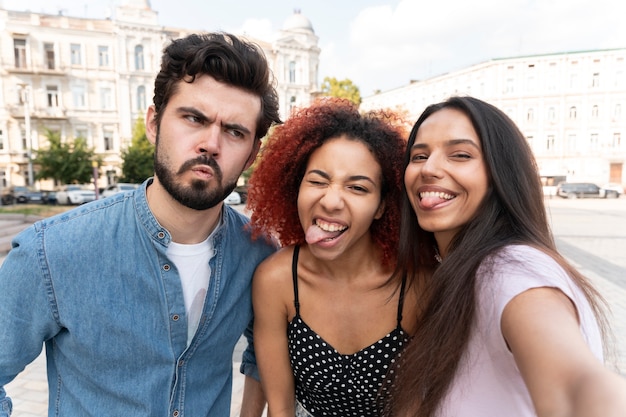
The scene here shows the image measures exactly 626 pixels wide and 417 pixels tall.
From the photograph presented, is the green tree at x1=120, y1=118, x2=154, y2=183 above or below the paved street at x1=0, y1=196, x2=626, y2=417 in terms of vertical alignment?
above

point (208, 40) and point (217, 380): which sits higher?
point (208, 40)

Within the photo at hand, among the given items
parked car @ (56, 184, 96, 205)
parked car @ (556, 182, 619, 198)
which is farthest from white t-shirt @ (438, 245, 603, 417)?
parked car @ (556, 182, 619, 198)

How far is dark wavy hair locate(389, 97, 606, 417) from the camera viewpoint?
1494 mm

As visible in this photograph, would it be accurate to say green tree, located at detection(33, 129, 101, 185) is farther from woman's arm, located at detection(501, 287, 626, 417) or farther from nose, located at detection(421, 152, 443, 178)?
woman's arm, located at detection(501, 287, 626, 417)

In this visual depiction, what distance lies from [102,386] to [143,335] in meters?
0.26

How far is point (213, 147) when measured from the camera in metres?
1.74

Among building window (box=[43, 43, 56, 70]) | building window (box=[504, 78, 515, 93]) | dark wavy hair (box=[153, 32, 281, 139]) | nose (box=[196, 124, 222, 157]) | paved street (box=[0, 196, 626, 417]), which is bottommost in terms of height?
paved street (box=[0, 196, 626, 417])

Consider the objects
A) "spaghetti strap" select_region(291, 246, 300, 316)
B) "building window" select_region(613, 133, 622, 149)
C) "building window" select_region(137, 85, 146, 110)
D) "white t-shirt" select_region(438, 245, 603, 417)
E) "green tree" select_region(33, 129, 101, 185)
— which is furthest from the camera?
"building window" select_region(613, 133, 622, 149)

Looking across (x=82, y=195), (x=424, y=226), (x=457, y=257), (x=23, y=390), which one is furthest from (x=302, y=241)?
(x=82, y=195)

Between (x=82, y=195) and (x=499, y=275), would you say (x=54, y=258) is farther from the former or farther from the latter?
(x=82, y=195)

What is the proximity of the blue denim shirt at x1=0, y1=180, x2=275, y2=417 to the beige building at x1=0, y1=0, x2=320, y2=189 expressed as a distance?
3191 centimetres

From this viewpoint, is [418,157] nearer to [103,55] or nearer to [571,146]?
[103,55]

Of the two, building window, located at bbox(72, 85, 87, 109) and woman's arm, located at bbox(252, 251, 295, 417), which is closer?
woman's arm, located at bbox(252, 251, 295, 417)

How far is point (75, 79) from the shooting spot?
32656 millimetres
